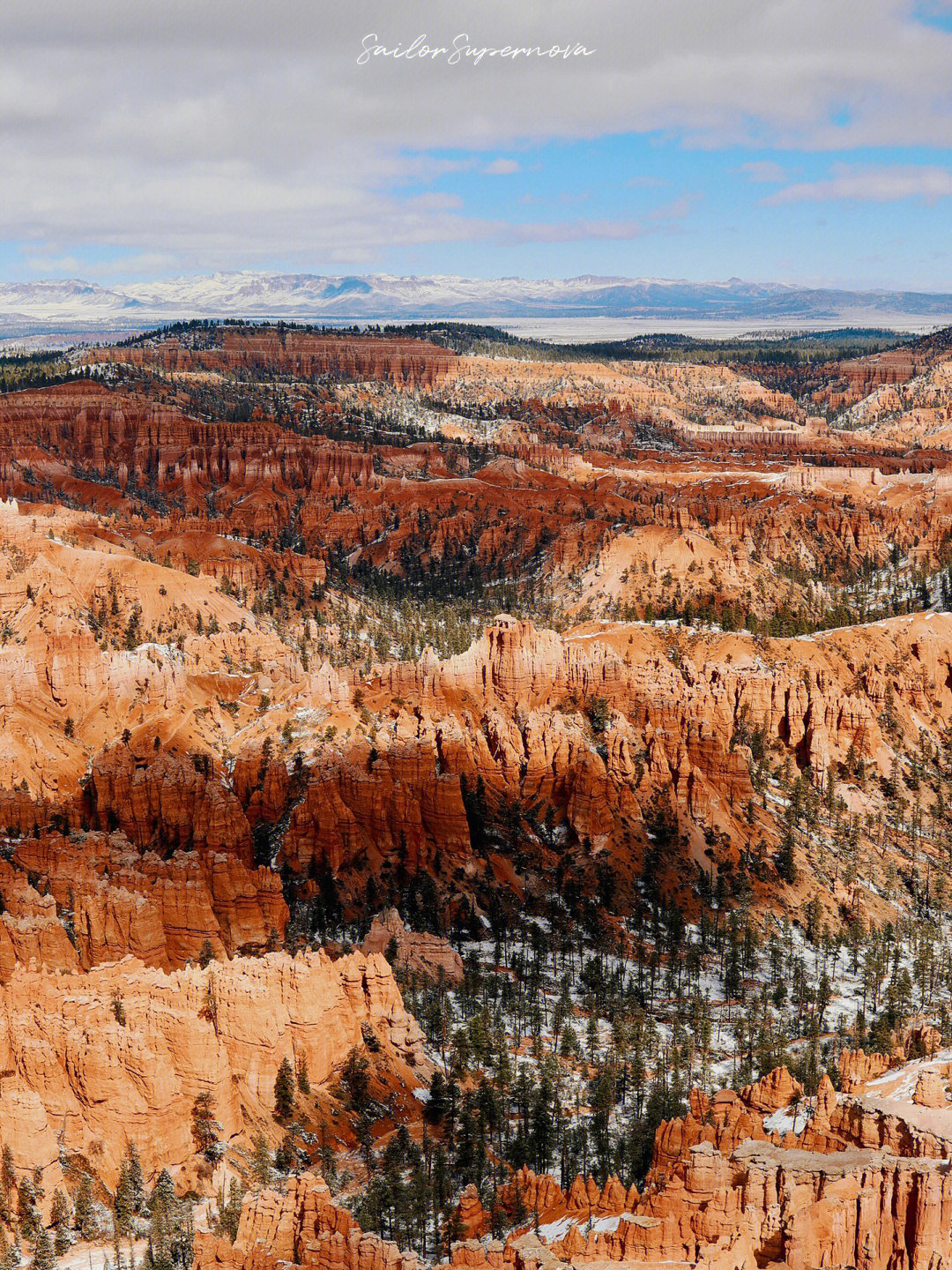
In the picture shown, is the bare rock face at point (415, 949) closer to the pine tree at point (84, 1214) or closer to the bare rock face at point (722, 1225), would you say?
the pine tree at point (84, 1214)

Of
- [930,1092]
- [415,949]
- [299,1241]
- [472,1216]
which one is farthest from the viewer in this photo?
[415,949]

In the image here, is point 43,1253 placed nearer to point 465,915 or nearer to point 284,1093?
point 284,1093

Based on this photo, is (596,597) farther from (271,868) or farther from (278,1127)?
(278,1127)

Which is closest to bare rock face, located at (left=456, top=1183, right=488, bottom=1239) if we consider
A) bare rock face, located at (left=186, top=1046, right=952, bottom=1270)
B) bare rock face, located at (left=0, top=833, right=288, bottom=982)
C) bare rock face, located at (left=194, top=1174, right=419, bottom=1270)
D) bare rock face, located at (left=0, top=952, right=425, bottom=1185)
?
bare rock face, located at (left=186, top=1046, right=952, bottom=1270)

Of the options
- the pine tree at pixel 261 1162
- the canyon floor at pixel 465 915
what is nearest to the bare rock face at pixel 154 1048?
the canyon floor at pixel 465 915

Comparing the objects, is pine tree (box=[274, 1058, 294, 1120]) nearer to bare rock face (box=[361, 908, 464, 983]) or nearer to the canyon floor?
the canyon floor

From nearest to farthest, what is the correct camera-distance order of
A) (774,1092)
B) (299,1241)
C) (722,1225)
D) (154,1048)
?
(722,1225) < (299,1241) < (154,1048) < (774,1092)

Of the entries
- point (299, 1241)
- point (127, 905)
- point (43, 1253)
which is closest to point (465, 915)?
point (127, 905)

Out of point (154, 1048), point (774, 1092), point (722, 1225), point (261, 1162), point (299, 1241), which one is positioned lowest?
point (261, 1162)
